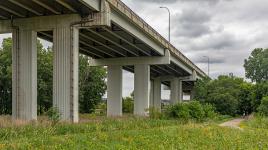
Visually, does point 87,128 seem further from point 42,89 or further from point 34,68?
point 42,89

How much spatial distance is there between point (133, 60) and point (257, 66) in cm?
7177

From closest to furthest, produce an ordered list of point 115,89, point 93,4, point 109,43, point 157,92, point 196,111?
point 93,4
point 196,111
point 109,43
point 115,89
point 157,92

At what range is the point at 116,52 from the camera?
164ft

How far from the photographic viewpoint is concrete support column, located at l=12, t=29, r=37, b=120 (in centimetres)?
3067

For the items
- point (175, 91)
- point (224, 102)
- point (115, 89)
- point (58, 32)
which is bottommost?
point (224, 102)

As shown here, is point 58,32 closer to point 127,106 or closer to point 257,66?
point 127,106

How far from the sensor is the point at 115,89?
53.1 metres

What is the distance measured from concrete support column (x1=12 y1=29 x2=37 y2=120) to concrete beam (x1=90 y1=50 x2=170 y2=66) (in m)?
21.3

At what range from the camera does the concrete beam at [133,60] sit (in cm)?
5060

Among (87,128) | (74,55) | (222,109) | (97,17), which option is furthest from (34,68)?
(222,109)

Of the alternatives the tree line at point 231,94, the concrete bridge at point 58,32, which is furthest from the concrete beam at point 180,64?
the concrete bridge at point 58,32

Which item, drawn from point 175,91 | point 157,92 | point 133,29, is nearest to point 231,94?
point 175,91

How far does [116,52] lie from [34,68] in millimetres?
19583

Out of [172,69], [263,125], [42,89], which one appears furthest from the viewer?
[172,69]
